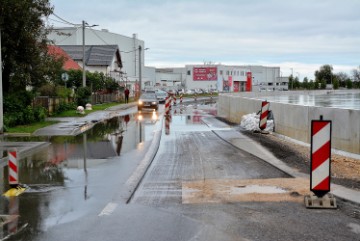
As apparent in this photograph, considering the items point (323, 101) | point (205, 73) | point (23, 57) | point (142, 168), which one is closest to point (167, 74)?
point (205, 73)

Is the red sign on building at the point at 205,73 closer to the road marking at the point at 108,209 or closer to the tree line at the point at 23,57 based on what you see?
the tree line at the point at 23,57

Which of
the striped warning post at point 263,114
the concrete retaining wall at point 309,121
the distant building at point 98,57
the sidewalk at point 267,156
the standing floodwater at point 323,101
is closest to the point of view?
the sidewalk at point 267,156

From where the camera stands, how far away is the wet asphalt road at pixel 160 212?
232 inches

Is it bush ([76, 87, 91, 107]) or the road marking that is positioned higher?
bush ([76, 87, 91, 107])

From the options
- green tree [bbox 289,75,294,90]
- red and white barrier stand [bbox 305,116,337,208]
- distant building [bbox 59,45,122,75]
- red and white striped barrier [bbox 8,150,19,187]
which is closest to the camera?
red and white barrier stand [bbox 305,116,337,208]

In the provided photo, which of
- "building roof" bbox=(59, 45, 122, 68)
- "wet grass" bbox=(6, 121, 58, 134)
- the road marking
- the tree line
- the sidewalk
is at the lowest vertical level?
"wet grass" bbox=(6, 121, 58, 134)

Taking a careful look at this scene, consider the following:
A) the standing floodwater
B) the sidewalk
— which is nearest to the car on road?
the standing floodwater

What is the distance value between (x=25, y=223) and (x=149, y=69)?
10445cm

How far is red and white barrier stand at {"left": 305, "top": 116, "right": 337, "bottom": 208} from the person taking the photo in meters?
7.35

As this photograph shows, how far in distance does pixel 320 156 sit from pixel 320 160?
0.21 ft

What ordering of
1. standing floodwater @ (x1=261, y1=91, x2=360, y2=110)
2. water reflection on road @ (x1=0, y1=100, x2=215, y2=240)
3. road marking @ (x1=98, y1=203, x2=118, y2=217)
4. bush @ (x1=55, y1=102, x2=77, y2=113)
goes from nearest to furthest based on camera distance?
1. water reflection on road @ (x1=0, y1=100, x2=215, y2=240)
2. road marking @ (x1=98, y1=203, x2=118, y2=217)
3. bush @ (x1=55, y1=102, x2=77, y2=113)
4. standing floodwater @ (x1=261, y1=91, x2=360, y2=110)

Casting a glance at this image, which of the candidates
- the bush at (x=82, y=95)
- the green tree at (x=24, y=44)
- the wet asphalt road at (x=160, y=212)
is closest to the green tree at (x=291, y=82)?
the bush at (x=82, y=95)

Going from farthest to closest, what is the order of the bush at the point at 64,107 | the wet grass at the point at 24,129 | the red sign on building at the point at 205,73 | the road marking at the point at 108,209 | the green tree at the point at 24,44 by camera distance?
the red sign on building at the point at 205,73, the bush at the point at 64,107, the green tree at the point at 24,44, the wet grass at the point at 24,129, the road marking at the point at 108,209

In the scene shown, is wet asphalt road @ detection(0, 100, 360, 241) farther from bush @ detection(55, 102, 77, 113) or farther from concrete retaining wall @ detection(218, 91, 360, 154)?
bush @ detection(55, 102, 77, 113)
